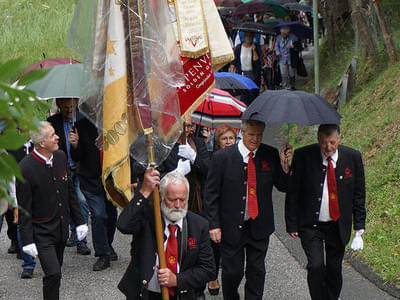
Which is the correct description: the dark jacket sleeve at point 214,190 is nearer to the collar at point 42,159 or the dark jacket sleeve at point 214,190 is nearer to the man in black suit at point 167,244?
the man in black suit at point 167,244

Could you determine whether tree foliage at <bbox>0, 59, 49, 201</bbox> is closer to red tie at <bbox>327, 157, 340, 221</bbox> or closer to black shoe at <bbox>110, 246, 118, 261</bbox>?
red tie at <bbox>327, 157, 340, 221</bbox>

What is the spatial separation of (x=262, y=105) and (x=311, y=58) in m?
19.3

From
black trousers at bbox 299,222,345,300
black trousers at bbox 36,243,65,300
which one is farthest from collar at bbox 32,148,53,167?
black trousers at bbox 299,222,345,300

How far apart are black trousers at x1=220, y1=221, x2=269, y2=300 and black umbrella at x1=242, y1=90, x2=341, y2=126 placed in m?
1.01

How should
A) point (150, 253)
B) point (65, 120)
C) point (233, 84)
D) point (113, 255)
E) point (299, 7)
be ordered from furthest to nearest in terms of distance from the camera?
point (299, 7)
point (233, 84)
point (113, 255)
point (65, 120)
point (150, 253)

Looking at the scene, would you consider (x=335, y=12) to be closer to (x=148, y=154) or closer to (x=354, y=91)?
(x=354, y=91)

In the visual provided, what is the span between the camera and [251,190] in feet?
20.7

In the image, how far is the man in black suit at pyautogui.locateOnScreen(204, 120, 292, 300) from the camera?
632cm

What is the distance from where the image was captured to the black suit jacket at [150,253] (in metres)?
4.96

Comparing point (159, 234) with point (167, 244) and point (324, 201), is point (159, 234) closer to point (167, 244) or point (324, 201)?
point (167, 244)

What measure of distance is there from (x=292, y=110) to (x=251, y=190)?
0.79m

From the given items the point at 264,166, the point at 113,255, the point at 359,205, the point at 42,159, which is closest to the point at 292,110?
the point at 264,166

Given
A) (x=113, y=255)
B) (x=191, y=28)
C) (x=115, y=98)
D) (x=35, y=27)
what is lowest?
(x=113, y=255)

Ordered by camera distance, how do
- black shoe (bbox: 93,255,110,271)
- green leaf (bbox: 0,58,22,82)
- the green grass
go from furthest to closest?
1. the green grass
2. black shoe (bbox: 93,255,110,271)
3. green leaf (bbox: 0,58,22,82)
